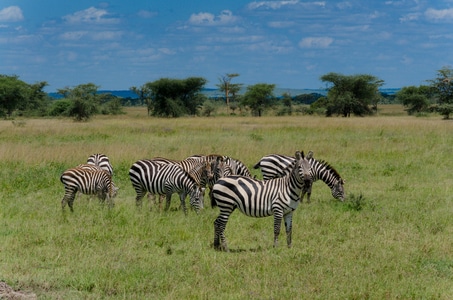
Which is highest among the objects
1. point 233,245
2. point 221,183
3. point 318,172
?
point 221,183

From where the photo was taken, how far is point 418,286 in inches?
277

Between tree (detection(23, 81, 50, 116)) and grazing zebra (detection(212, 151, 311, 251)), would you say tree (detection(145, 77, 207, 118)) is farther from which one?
grazing zebra (detection(212, 151, 311, 251))

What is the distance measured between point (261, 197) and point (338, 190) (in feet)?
15.9

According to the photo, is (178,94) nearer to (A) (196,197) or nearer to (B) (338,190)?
A: (B) (338,190)

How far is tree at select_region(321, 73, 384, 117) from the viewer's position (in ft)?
197

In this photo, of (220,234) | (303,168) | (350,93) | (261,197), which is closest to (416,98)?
(350,93)

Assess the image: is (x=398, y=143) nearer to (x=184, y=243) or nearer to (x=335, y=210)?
(x=335, y=210)

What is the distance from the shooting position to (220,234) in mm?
8797

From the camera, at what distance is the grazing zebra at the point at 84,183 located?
11.3 m

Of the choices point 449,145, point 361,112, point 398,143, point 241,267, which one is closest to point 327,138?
point 398,143

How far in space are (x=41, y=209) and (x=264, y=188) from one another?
5195 mm

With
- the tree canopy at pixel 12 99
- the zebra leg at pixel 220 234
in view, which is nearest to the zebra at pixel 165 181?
the zebra leg at pixel 220 234

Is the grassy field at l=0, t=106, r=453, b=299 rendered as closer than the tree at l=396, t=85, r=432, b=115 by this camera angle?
Yes

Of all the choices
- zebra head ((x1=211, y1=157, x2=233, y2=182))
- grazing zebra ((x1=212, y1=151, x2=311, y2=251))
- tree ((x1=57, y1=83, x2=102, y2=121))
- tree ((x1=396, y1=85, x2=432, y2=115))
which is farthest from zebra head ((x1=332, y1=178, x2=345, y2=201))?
tree ((x1=396, y1=85, x2=432, y2=115))
